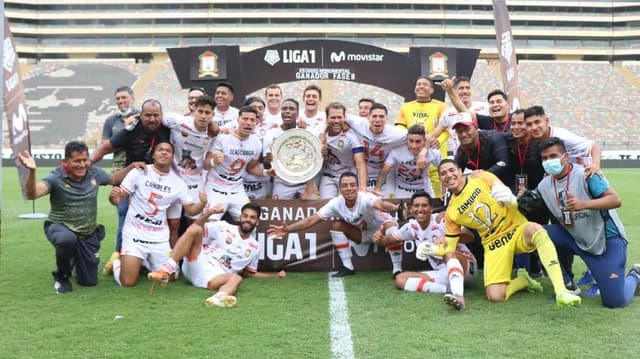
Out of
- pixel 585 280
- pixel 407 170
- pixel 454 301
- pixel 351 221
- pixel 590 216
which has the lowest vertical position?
pixel 585 280

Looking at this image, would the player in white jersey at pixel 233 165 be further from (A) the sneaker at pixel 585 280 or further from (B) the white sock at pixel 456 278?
(A) the sneaker at pixel 585 280

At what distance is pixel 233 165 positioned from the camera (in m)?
6.04

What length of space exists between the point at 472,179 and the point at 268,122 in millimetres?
3253

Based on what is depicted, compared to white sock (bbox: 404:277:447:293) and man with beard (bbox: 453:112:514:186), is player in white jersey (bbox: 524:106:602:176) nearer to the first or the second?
man with beard (bbox: 453:112:514:186)

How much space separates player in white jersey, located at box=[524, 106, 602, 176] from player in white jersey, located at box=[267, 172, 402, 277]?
1493 millimetres

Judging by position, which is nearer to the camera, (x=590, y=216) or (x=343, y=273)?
(x=590, y=216)

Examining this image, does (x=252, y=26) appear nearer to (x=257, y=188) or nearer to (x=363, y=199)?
(x=257, y=188)

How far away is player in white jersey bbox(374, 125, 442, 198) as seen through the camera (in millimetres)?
6191

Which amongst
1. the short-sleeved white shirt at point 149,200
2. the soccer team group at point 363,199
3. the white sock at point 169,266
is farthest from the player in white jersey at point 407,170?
the white sock at point 169,266

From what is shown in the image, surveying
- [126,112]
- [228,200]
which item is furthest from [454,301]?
[126,112]

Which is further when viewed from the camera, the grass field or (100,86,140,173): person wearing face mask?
(100,86,140,173): person wearing face mask

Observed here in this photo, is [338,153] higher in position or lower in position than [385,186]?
higher

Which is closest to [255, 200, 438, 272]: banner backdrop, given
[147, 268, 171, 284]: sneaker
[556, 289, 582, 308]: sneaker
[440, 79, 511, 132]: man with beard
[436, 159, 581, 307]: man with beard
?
[436, 159, 581, 307]: man with beard

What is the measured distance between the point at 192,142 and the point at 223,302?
6.27 ft
